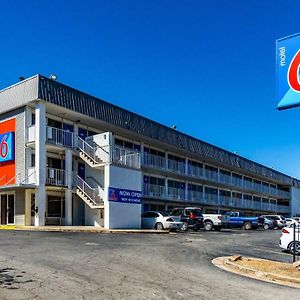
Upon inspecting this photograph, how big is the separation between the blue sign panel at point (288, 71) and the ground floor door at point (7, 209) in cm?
2390

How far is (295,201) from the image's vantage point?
81875 mm

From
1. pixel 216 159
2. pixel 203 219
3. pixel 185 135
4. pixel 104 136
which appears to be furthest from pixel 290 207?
pixel 104 136

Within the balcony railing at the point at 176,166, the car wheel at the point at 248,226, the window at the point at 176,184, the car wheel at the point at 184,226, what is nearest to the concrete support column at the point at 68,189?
the car wheel at the point at 184,226

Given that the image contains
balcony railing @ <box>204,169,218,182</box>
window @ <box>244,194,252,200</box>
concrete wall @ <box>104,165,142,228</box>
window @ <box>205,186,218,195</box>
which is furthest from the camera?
window @ <box>244,194,252,200</box>

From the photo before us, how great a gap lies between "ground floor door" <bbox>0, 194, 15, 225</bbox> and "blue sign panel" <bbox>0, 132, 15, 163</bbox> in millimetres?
2604

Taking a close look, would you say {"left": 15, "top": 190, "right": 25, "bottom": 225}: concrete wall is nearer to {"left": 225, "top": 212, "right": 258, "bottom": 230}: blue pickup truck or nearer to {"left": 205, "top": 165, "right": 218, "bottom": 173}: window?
{"left": 225, "top": 212, "right": 258, "bottom": 230}: blue pickup truck

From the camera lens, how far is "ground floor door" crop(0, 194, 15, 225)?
30.9 meters

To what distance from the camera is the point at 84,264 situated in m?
12.2

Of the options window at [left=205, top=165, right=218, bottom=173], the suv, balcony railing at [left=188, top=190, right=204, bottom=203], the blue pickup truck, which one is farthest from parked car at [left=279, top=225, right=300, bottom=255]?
window at [left=205, top=165, right=218, bottom=173]

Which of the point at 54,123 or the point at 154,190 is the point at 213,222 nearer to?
the point at 154,190

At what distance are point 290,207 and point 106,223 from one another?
58062mm

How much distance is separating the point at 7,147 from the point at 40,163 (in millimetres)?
3691

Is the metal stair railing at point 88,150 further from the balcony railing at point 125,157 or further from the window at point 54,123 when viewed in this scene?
the window at point 54,123

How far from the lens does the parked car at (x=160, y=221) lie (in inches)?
1249
